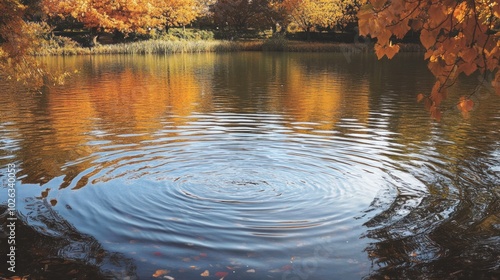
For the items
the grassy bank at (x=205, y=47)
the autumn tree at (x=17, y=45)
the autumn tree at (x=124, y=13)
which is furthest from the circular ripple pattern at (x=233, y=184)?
the autumn tree at (x=124, y=13)

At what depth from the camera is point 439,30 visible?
3.56 metres

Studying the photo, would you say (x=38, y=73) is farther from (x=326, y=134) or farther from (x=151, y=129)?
(x=326, y=134)

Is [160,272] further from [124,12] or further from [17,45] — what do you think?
[124,12]

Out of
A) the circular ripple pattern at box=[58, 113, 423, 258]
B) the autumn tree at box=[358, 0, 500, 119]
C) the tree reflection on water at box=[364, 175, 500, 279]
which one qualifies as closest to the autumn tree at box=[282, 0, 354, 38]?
the circular ripple pattern at box=[58, 113, 423, 258]

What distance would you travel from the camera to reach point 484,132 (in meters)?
11.0

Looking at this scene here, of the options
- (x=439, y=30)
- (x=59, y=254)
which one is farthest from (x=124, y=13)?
(x=439, y=30)

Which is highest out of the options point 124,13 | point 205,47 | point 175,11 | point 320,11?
point 175,11

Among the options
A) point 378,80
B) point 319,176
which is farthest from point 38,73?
point 378,80

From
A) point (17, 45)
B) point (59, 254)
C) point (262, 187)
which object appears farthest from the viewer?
point (17, 45)

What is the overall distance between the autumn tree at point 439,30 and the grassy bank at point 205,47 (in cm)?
4252

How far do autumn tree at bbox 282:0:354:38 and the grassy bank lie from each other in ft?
10.6

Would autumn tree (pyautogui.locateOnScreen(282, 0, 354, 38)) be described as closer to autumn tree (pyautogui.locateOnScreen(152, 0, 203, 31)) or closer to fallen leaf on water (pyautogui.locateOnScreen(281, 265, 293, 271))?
autumn tree (pyautogui.locateOnScreen(152, 0, 203, 31))

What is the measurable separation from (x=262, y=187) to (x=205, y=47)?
41257 millimetres

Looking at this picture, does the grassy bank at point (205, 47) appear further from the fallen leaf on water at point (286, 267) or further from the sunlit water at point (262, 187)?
the fallen leaf on water at point (286, 267)
